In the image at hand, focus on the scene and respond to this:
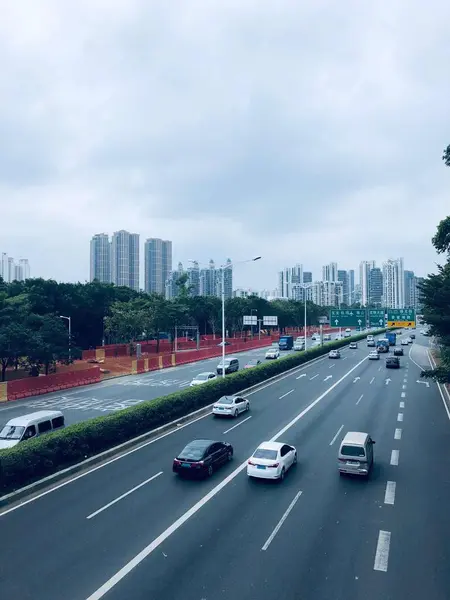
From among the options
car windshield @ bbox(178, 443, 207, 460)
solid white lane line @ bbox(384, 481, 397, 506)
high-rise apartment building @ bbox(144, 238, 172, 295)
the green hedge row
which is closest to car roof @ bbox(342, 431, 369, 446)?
solid white lane line @ bbox(384, 481, 397, 506)

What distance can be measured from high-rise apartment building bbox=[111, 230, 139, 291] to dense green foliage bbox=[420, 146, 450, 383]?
137 metres

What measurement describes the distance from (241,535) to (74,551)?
480 cm

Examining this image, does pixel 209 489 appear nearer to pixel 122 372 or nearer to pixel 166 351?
pixel 122 372

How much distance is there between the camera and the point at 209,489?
1786 cm

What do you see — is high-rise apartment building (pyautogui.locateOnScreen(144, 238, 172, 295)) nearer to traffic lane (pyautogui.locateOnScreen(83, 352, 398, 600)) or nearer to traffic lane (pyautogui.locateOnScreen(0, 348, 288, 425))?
traffic lane (pyautogui.locateOnScreen(0, 348, 288, 425))

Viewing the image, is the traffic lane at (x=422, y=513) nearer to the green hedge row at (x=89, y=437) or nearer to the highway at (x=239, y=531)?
the highway at (x=239, y=531)

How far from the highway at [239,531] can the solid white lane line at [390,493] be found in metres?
0.07

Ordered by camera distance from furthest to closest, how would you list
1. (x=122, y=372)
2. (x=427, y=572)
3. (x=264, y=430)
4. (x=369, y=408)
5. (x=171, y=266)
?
1. (x=171, y=266)
2. (x=122, y=372)
3. (x=369, y=408)
4. (x=264, y=430)
5. (x=427, y=572)

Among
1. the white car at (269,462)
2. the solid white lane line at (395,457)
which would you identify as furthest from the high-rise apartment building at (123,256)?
the white car at (269,462)

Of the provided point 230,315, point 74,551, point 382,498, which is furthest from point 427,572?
point 230,315

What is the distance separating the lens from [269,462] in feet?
60.1

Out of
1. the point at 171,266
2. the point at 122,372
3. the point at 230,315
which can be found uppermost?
the point at 171,266

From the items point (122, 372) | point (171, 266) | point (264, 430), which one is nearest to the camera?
point (264, 430)

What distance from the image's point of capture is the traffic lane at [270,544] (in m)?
11.2
